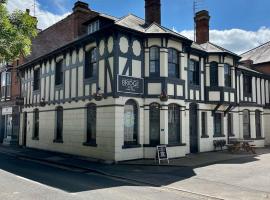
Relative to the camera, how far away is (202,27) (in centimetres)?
2308

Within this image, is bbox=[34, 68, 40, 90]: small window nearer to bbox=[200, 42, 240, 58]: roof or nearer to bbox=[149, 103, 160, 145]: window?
bbox=[149, 103, 160, 145]: window

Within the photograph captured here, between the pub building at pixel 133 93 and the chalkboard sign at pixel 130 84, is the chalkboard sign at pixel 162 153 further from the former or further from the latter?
the chalkboard sign at pixel 130 84

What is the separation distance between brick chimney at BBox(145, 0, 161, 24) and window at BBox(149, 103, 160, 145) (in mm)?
6035

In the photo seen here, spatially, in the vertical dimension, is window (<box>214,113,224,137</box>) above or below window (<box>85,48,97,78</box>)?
below

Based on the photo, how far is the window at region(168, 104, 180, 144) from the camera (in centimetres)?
1619

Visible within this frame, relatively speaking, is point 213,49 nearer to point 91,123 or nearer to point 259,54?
point 91,123

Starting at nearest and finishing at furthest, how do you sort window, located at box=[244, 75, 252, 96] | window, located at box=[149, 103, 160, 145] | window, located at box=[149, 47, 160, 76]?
window, located at box=[149, 103, 160, 145] → window, located at box=[149, 47, 160, 76] → window, located at box=[244, 75, 252, 96]

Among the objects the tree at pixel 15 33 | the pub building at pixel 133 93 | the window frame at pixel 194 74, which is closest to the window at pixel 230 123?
the pub building at pixel 133 93

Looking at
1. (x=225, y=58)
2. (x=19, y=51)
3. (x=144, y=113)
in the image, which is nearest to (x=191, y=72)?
(x=225, y=58)

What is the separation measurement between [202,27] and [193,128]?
29.6 ft

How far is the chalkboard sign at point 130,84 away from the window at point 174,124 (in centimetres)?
221

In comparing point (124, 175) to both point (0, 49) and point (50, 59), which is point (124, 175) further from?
point (50, 59)

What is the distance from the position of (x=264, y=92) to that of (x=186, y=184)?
1857cm

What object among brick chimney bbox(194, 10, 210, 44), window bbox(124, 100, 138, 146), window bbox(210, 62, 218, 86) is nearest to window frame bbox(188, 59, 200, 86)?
window bbox(210, 62, 218, 86)
